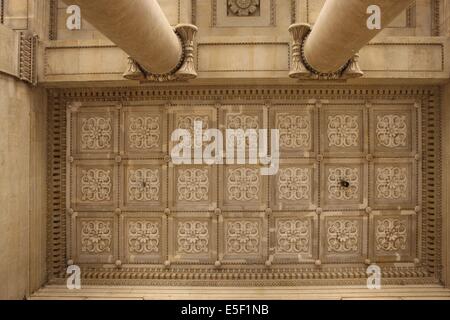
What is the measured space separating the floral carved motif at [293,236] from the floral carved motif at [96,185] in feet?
11.3

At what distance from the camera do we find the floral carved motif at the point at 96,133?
6055 millimetres

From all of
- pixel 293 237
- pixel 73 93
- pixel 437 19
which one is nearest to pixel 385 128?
pixel 437 19

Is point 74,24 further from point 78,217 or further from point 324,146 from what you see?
point 324,146

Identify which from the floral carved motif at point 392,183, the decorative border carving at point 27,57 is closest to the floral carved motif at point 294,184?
the floral carved motif at point 392,183

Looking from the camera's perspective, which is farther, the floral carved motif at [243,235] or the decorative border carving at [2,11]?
the floral carved motif at [243,235]

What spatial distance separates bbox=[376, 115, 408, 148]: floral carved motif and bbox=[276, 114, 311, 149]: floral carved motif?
1382 mm

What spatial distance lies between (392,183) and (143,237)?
499 centimetres

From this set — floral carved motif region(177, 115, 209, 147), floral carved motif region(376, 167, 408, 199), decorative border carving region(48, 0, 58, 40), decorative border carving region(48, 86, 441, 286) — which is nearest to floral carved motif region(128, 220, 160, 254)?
decorative border carving region(48, 86, 441, 286)

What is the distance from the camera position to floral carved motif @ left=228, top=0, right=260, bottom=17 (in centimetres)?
580

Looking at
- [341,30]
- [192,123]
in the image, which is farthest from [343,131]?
[192,123]

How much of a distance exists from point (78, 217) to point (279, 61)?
4873mm

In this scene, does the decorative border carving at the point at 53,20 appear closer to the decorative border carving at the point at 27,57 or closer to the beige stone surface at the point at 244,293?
the decorative border carving at the point at 27,57

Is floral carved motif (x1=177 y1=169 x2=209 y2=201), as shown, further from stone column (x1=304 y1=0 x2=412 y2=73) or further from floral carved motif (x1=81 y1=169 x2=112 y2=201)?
stone column (x1=304 y1=0 x2=412 y2=73)

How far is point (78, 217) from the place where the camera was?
609 cm
